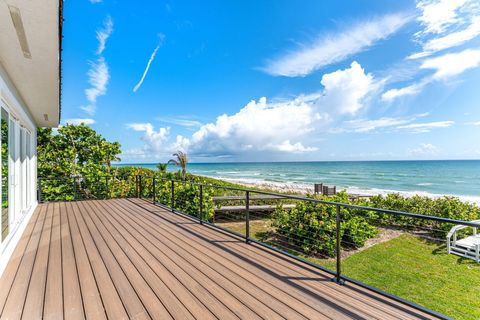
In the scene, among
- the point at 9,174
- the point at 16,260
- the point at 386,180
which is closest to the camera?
the point at 16,260

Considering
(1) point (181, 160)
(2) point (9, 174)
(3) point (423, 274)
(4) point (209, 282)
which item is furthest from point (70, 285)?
(1) point (181, 160)

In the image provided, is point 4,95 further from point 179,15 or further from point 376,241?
point 179,15

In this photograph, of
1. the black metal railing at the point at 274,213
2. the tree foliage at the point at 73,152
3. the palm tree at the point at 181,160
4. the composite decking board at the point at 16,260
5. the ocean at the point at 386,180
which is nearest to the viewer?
the composite decking board at the point at 16,260

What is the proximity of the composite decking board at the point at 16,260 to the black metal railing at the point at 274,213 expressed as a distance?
2.17 m

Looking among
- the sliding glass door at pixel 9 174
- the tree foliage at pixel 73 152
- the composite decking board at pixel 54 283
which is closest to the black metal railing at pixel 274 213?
the tree foliage at pixel 73 152

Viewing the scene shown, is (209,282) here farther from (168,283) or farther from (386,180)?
(386,180)

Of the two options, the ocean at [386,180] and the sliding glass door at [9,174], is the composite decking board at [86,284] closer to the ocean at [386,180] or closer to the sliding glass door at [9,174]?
the sliding glass door at [9,174]

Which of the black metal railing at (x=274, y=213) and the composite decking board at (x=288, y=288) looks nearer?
the composite decking board at (x=288, y=288)

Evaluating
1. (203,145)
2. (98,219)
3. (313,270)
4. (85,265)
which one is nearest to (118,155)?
(98,219)

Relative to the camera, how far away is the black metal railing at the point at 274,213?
273 centimetres

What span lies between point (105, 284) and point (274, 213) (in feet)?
16.3

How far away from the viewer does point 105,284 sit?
211cm

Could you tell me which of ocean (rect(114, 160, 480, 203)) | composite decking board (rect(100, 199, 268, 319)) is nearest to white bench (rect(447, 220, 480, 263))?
composite decking board (rect(100, 199, 268, 319))

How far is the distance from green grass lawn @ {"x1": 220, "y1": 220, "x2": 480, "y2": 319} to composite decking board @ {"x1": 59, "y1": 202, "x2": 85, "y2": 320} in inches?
150
